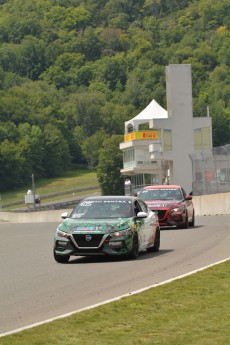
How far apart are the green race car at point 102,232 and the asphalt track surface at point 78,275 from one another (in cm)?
23

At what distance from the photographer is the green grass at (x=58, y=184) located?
164500 mm

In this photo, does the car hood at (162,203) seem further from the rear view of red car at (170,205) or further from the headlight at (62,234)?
the headlight at (62,234)

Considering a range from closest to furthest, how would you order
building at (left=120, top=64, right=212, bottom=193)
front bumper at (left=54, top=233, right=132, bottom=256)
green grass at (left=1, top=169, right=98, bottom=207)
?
front bumper at (left=54, top=233, right=132, bottom=256) < building at (left=120, top=64, right=212, bottom=193) < green grass at (left=1, top=169, right=98, bottom=207)

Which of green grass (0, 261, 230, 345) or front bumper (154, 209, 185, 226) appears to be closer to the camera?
green grass (0, 261, 230, 345)

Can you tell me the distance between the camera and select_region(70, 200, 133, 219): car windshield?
2255 cm

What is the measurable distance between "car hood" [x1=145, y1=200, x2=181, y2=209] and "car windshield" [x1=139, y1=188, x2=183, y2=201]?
0.39 meters

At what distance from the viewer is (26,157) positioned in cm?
18462

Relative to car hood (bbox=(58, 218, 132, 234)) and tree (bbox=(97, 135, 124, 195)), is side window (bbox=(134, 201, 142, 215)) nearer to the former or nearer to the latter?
car hood (bbox=(58, 218, 132, 234))

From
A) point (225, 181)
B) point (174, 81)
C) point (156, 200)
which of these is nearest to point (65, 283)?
point (156, 200)

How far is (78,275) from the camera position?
63.1ft

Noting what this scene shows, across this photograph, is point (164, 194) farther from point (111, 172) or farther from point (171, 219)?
point (111, 172)

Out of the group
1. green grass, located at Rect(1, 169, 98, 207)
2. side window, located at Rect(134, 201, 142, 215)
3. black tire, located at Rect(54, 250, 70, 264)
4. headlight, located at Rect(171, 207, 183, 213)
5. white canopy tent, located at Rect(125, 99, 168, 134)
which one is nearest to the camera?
black tire, located at Rect(54, 250, 70, 264)

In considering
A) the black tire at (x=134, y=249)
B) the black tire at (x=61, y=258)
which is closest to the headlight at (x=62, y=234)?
the black tire at (x=61, y=258)

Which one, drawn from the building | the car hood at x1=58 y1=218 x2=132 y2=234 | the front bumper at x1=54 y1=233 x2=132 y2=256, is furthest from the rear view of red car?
the building
